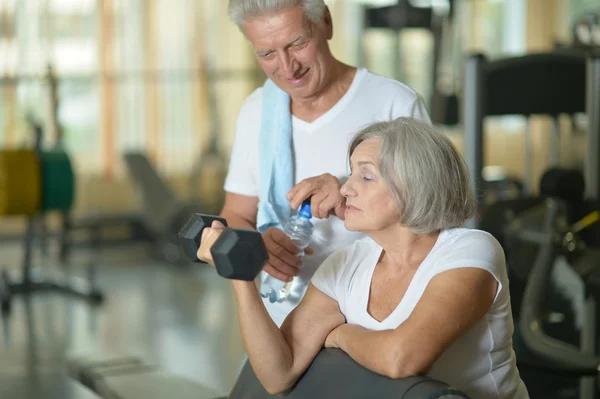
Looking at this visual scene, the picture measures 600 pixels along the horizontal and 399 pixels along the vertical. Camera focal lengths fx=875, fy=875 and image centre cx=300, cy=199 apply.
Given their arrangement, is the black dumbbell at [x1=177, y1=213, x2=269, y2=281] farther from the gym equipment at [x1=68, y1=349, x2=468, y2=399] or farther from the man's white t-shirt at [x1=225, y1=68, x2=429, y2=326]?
the man's white t-shirt at [x1=225, y1=68, x2=429, y2=326]

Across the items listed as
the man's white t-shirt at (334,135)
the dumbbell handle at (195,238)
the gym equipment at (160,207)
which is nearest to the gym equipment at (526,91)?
the man's white t-shirt at (334,135)

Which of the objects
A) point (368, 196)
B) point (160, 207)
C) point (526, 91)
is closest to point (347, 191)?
point (368, 196)

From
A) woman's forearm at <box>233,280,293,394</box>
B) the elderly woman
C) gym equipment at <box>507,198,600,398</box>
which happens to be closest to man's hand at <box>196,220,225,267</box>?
the elderly woman

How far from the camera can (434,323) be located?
137 cm

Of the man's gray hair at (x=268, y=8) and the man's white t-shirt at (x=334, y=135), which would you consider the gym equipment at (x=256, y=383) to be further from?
the man's gray hair at (x=268, y=8)

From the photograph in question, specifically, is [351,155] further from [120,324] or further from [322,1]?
[120,324]

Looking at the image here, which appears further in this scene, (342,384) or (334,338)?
(334,338)

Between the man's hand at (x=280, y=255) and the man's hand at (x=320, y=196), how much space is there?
11 centimetres

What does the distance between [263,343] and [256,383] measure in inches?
5.9

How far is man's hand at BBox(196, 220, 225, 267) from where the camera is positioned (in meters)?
1.38

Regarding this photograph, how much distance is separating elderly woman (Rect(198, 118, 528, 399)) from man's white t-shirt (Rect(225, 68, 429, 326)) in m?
0.24

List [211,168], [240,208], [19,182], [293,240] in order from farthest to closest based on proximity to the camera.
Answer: [211,168] < [19,182] < [240,208] < [293,240]

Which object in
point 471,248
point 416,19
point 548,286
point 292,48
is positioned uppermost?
point 416,19

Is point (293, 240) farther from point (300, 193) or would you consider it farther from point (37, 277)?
point (37, 277)
